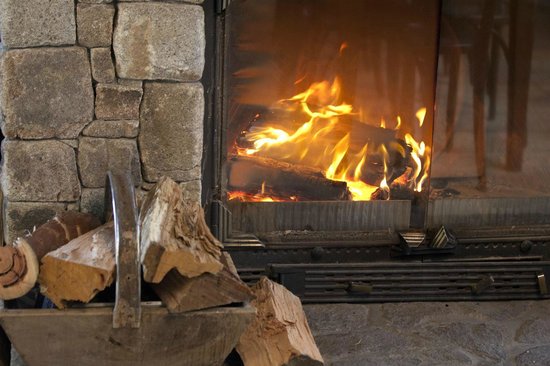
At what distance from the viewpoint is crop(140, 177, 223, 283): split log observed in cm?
235

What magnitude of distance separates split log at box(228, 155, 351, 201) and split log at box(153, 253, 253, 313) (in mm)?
1057

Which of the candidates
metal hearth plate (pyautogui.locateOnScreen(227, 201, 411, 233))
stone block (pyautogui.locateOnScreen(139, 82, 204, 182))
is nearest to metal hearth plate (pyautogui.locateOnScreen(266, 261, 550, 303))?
metal hearth plate (pyautogui.locateOnScreen(227, 201, 411, 233))

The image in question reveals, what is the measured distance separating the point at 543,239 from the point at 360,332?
960mm

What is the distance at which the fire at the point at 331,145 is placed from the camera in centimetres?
361

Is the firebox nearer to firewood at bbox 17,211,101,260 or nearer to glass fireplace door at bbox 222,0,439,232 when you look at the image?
glass fireplace door at bbox 222,0,439,232

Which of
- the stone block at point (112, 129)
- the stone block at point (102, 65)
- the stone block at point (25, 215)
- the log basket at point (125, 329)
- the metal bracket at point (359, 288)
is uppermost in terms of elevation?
the stone block at point (102, 65)

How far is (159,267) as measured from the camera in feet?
7.72

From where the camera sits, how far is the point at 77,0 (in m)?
2.91

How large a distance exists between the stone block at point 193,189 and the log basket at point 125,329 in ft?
1.90

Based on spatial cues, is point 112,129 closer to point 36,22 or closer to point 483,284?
point 36,22

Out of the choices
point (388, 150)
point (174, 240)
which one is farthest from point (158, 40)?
point (388, 150)

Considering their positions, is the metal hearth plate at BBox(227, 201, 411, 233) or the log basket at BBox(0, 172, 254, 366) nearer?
the log basket at BBox(0, 172, 254, 366)

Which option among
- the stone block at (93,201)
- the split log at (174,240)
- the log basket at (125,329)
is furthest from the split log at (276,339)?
the stone block at (93,201)

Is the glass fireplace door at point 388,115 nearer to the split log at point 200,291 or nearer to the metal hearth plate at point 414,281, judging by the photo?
the metal hearth plate at point 414,281
